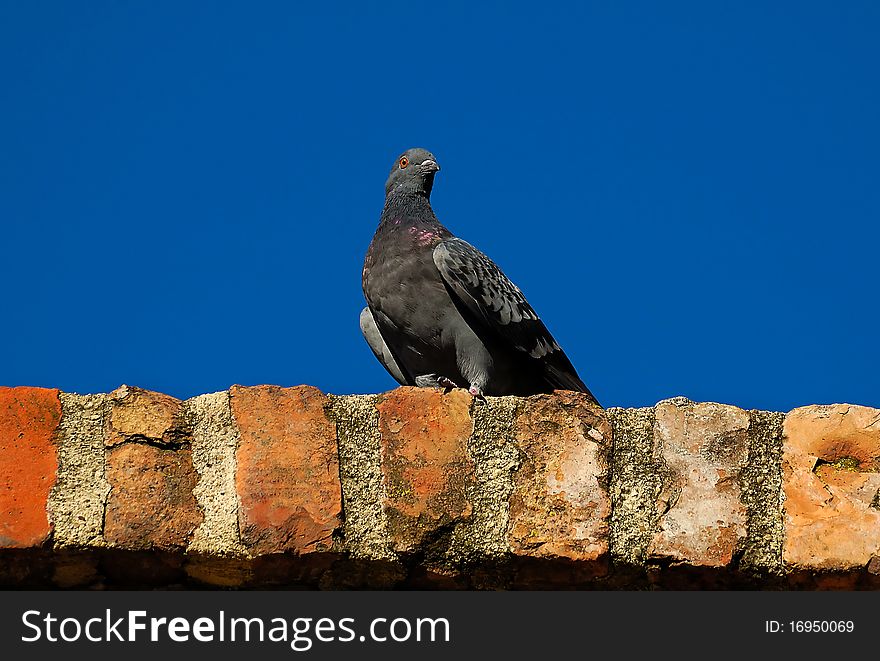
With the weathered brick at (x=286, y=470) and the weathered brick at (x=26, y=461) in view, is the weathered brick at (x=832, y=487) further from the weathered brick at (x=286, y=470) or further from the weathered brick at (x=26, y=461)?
the weathered brick at (x=26, y=461)

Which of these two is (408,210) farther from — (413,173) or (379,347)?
(379,347)

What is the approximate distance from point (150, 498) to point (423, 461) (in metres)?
0.84

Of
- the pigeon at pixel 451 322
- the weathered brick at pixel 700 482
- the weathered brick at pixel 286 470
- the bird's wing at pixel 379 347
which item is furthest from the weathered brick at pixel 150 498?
the bird's wing at pixel 379 347

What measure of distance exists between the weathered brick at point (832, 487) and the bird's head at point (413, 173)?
143 inches

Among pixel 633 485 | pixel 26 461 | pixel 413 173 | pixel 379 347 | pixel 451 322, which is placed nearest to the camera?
pixel 26 461

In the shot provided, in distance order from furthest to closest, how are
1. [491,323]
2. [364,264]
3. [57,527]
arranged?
[364,264] < [491,323] < [57,527]

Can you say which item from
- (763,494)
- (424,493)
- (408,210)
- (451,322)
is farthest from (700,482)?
(408,210)

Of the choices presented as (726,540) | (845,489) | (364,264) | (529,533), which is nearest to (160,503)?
(529,533)

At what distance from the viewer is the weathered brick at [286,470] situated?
350 cm

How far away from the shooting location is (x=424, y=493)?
3637mm

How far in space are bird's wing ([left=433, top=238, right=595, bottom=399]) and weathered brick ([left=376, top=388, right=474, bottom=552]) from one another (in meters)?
1.74
